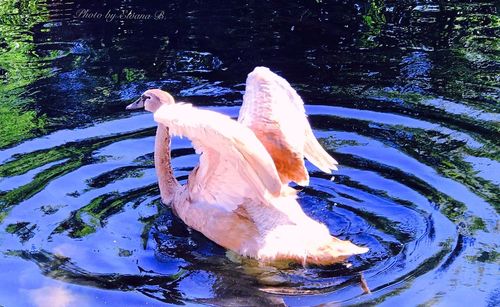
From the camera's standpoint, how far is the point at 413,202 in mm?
7297

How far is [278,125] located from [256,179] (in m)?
0.93

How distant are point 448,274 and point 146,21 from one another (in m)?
8.64

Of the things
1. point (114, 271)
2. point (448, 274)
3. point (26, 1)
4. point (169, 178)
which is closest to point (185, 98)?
point (169, 178)

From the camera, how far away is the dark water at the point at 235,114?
6.29 meters

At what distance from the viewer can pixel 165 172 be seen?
25.8 feet

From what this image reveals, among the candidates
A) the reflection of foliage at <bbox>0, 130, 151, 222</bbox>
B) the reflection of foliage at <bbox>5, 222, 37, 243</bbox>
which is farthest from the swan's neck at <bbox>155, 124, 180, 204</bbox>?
the reflection of foliage at <bbox>5, 222, 37, 243</bbox>

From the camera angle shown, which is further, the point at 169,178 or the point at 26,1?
the point at 26,1

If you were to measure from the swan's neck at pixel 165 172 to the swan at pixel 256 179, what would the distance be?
2cm

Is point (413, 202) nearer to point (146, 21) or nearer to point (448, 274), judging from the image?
point (448, 274)

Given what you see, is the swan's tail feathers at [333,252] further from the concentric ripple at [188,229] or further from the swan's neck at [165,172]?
the swan's neck at [165,172]

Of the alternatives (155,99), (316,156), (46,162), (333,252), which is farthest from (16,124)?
(333,252)

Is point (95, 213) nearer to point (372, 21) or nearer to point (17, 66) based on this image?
point (17, 66)

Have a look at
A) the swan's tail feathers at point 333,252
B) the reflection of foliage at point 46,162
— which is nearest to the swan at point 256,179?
the swan's tail feathers at point 333,252

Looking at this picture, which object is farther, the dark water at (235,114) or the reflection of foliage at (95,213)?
the reflection of foliage at (95,213)
